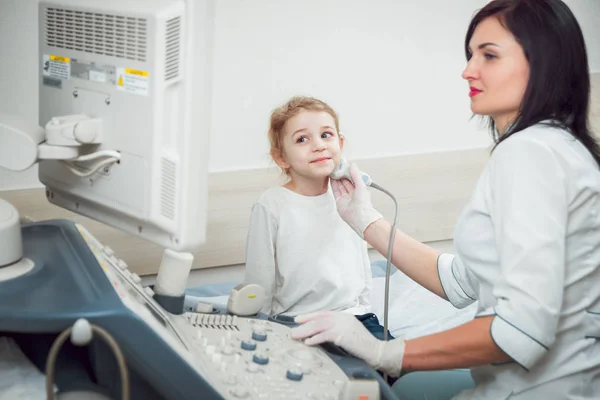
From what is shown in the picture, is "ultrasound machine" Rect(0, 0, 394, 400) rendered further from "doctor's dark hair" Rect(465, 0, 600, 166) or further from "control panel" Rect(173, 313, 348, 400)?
"doctor's dark hair" Rect(465, 0, 600, 166)

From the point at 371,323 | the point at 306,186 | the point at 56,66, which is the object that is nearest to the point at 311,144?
the point at 306,186

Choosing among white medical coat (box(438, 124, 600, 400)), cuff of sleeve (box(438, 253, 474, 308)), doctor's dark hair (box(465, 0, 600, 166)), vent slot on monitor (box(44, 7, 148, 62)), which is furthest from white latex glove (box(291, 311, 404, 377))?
vent slot on monitor (box(44, 7, 148, 62))

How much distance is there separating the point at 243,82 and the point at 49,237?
1.28 metres

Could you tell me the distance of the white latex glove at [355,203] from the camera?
1.85m

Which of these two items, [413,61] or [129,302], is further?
[413,61]

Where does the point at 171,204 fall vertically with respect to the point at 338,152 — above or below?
above

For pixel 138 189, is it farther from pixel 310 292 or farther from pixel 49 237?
pixel 310 292

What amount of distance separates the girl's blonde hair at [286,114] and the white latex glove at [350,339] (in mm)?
901

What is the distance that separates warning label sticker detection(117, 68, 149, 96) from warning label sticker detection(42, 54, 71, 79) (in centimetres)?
16

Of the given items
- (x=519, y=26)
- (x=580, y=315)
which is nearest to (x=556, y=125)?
(x=519, y=26)

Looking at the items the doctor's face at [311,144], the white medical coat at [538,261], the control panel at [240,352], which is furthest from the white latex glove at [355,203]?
the control panel at [240,352]

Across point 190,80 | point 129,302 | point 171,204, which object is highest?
point 190,80

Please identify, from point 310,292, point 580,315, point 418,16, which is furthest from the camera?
point 418,16

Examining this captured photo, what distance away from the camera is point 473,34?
1.49 m
